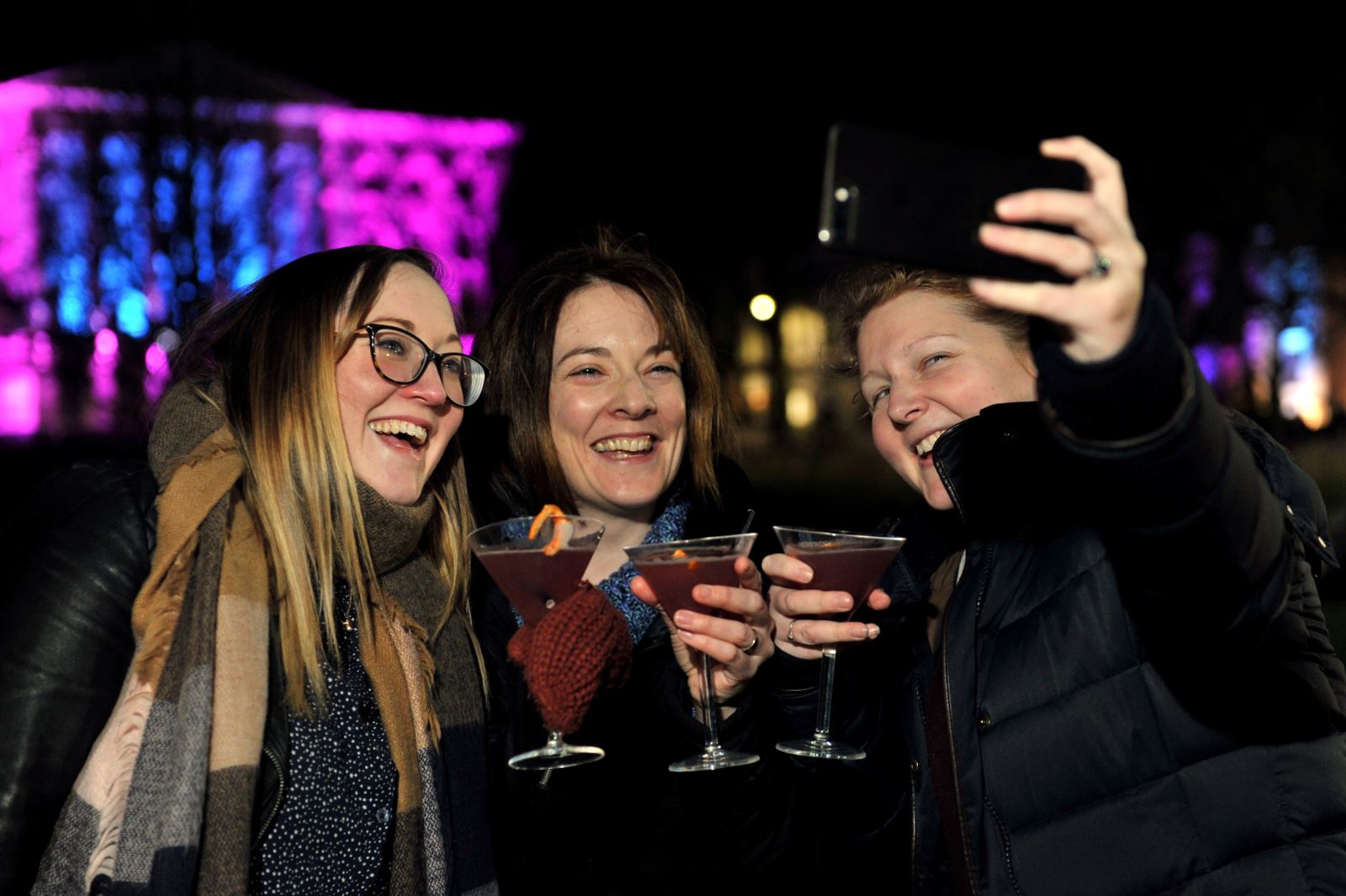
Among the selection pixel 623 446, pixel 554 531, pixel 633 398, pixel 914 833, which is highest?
pixel 633 398

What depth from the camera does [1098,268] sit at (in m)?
1.73

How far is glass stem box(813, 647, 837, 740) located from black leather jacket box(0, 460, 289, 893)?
56.6 inches

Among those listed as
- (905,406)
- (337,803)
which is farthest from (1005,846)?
(337,803)

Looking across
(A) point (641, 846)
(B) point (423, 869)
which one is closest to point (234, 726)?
(B) point (423, 869)

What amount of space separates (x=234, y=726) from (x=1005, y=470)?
6.83 feet

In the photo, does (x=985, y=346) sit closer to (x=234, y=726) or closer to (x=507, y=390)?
(x=507, y=390)

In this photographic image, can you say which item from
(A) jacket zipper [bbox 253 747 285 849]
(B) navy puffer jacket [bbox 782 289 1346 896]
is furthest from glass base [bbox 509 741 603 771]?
(B) navy puffer jacket [bbox 782 289 1346 896]

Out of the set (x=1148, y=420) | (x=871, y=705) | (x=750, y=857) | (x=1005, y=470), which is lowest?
(x=750, y=857)

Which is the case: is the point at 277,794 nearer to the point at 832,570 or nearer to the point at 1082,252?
the point at 832,570

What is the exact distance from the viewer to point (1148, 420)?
1824 millimetres

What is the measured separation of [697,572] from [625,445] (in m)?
1.01

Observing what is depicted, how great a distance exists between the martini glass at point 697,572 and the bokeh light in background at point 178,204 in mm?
17416

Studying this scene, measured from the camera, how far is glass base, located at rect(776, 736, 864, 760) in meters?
2.95

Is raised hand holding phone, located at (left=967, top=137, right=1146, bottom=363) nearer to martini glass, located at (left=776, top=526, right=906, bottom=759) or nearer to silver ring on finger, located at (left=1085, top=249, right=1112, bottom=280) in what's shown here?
silver ring on finger, located at (left=1085, top=249, right=1112, bottom=280)
